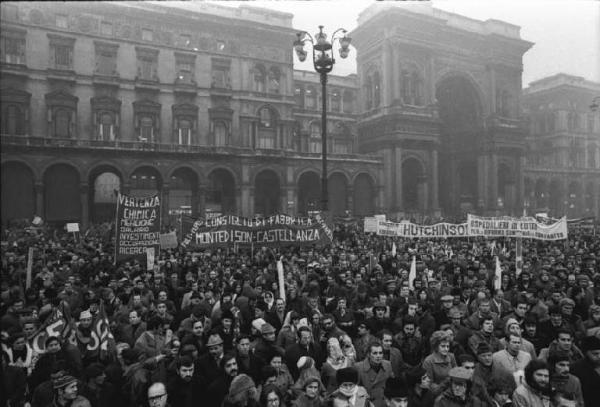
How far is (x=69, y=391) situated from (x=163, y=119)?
36.6 m

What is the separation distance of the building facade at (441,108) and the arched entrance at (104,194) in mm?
23557

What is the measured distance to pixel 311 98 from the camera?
5200 centimetres

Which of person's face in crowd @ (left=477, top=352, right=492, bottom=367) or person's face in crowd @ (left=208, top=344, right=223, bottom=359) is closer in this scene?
person's face in crowd @ (left=477, top=352, right=492, bottom=367)

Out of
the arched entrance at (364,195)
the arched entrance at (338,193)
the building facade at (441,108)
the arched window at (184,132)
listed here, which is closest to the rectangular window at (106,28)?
the arched window at (184,132)

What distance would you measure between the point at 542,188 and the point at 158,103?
46868 mm

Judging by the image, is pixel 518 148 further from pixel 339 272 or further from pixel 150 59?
pixel 339 272

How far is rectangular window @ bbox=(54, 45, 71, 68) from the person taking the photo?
1421 inches

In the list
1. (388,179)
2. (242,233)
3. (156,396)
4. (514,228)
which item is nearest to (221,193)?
(388,179)

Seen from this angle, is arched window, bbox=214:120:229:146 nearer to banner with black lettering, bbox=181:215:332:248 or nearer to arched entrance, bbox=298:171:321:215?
arched entrance, bbox=298:171:321:215

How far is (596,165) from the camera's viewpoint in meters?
65.4

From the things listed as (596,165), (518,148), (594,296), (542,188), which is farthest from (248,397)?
(596,165)

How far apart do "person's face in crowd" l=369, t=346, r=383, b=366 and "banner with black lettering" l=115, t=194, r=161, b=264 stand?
8.07 metres

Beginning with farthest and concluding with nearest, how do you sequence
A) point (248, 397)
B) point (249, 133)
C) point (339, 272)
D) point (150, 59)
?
point (249, 133) < point (150, 59) < point (339, 272) < point (248, 397)

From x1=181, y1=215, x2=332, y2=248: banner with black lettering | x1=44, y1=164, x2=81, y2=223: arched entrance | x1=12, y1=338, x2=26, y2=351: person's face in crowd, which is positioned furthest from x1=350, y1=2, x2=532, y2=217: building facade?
x1=12, y1=338, x2=26, y2=351: person's face in crowd
